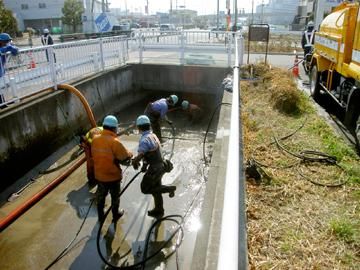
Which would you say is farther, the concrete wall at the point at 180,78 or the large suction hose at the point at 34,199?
the concrete wall at the point at 180,78

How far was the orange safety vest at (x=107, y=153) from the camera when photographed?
189 inches

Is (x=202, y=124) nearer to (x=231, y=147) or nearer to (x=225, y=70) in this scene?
(x=225, y=70)

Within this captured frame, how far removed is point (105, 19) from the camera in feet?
59.3

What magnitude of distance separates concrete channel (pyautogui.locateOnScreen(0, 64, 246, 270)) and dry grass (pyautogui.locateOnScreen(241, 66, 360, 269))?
514 mm

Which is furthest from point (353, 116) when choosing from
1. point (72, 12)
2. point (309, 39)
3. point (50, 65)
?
point (72, 12)

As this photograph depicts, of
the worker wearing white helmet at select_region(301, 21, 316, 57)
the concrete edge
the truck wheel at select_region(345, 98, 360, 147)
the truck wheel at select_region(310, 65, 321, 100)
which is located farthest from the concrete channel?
the worker wearing white helmet at select_region(301, 21, 316, 57)

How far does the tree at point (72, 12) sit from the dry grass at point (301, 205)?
39554 millimetres

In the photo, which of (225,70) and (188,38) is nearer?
(225,70)

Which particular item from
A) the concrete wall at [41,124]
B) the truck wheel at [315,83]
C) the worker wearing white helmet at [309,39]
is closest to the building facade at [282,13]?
the worker wearing white helmet at [309,39]

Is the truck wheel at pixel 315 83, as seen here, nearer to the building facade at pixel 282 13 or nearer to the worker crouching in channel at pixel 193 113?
the worker crouching in channel at pixel 193 113

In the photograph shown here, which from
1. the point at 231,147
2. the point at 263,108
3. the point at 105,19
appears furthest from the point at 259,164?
the point at 105,19

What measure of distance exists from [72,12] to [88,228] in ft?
135

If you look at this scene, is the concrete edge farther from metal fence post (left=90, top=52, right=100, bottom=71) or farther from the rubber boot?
metal fence post (left=90, top=52, right=100, bottom=71)

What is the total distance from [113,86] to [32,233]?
750 centimetres
